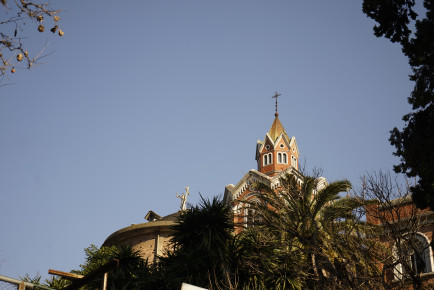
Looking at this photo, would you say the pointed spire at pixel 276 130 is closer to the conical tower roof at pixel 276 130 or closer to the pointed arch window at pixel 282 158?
the conical tower roof at pixel 276 130

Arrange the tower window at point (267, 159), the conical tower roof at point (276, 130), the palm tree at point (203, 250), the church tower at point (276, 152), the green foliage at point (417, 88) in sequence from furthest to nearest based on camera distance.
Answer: the conical tower roof at point (276, 130) < the tower window at point (267, 159) < the church tower at point (276, 152) < the palm tree at point (203, 250) < the green foliage at point (417, 88)

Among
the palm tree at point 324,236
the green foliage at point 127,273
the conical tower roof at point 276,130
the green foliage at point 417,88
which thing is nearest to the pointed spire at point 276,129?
the conical tower roof at point 276,130

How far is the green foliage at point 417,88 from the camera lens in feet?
43.8

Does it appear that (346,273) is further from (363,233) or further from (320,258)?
(363,233)

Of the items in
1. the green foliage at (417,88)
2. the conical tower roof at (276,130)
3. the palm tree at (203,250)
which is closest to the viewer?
the green foliage at (417,88)

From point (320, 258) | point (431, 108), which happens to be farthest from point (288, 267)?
point (431, 108)

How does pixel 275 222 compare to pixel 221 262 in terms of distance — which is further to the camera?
pixel 275 222

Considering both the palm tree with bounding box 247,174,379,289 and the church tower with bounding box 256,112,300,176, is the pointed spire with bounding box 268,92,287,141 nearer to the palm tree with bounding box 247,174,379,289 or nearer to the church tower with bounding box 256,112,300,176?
the church tower with bounding box 256,112,300,176

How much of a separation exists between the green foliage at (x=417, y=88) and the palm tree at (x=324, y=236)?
506 centimetres

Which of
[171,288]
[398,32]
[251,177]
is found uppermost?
[251,177]

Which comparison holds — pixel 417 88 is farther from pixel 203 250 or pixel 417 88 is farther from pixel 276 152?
pixel 276 152

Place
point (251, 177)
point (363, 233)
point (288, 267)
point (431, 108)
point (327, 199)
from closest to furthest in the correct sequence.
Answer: point (431, 108) → point (288, 267) → point (363, 233) → point (327, 199) → point (251, 177)

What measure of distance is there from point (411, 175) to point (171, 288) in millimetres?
8827

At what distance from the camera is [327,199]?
23.7 m
